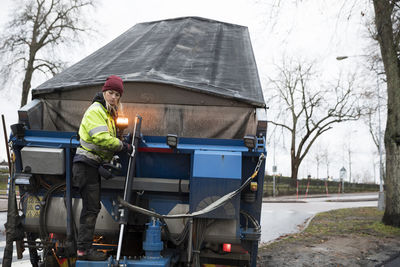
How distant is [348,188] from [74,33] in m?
42.0

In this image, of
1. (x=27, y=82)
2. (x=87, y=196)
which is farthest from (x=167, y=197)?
(x=27, y=82)

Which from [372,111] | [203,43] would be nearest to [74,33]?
[203,43]

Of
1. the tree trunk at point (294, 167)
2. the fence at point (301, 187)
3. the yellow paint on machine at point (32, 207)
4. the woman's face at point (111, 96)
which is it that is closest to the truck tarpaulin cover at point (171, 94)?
the woman's face at point (111, 96)

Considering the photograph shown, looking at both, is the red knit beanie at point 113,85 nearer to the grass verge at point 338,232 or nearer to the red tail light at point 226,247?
the red tail light at point 226,247

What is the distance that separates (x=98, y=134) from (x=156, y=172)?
0.86 metres

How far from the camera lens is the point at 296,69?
34938mm

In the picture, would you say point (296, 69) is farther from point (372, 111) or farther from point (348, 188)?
point (348, 188)

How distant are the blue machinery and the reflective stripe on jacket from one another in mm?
275

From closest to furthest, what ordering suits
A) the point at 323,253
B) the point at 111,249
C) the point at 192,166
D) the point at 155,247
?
the point at 155,247
the point at 192,166
the point at 111,249
the point at 323,253

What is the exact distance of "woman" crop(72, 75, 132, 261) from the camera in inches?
146

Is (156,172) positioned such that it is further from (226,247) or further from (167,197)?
(226,247)

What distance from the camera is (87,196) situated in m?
3.84

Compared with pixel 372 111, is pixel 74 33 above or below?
above

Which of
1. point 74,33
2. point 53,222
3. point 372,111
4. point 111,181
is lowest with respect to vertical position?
point 53,222
